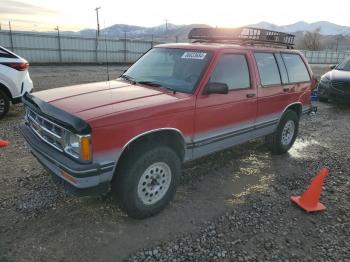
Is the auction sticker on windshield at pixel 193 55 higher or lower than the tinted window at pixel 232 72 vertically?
higher

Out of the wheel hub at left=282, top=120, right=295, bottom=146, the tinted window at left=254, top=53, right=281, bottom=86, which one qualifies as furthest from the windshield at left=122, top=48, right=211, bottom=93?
the wheel hub at left=282, top=120, right=295, bottom=146

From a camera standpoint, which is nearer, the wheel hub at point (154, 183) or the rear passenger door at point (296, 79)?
the wheel hub at point (154, 183)

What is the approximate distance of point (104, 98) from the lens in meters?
3.79

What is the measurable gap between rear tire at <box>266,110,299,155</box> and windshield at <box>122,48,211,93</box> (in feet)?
7.61

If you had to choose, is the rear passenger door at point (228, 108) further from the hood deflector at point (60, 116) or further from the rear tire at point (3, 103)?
the rear tire at point (3, 103)

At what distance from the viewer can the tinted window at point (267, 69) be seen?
17.3 ft

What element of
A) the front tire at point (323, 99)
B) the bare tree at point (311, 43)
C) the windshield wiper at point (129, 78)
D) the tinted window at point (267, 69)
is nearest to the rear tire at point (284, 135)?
the tinted window at point (267, 69)

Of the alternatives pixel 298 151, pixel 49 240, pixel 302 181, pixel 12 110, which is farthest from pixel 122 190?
pixel 12 110

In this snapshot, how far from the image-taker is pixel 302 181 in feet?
17.0

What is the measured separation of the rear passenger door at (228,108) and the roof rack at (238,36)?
55cm

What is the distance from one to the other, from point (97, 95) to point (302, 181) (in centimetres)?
332

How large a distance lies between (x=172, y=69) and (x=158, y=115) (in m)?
1.15

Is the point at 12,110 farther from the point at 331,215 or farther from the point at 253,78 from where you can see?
the point at 331,215

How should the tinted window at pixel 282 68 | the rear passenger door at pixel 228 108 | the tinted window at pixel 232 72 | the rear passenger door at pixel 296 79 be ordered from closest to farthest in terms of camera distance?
the rear passenger door at pixel 228 108 < the tinted window at pixel 232 72 < the tinted window at pixel 282 68 < the rear passenger door at pixel 296 79
